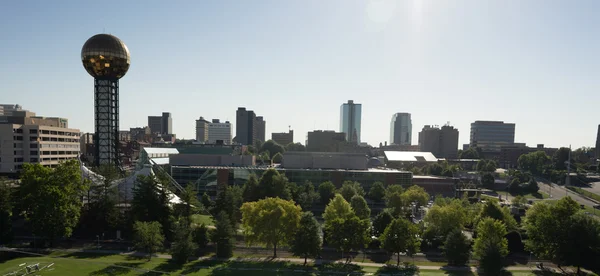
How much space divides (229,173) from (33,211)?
146 ft

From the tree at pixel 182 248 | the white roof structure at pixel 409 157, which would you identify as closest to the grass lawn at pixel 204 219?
the tree at pixel 182 248

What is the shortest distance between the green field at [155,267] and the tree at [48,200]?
3.55m

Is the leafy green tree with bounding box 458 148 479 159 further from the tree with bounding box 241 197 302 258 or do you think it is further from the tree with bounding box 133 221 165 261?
the tree with bounding box 133 221 165 261

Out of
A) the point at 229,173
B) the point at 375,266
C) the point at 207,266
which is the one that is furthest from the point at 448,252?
the point at 229,173


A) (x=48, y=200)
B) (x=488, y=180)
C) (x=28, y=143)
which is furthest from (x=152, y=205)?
(x=488, y=180)

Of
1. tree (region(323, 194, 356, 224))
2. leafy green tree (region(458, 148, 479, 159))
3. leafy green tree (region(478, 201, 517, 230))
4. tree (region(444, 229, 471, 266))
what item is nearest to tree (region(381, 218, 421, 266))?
tree (region(444, 229, 471, 266))

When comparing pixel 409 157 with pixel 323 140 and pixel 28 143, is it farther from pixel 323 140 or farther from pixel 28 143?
pixel 28 143

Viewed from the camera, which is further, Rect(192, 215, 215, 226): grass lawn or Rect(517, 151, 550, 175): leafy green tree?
Rect(517, 151, 550, 175): leafy green tree

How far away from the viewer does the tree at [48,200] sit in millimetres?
41906

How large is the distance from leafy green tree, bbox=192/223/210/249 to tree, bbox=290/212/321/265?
1135 centimetres

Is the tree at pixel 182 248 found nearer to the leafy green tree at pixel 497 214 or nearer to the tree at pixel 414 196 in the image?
the leafy green tree at pixel 497 214

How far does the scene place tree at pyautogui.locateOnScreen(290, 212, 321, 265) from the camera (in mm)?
40094

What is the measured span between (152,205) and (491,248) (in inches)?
1588

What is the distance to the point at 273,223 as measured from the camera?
42.8 metres
